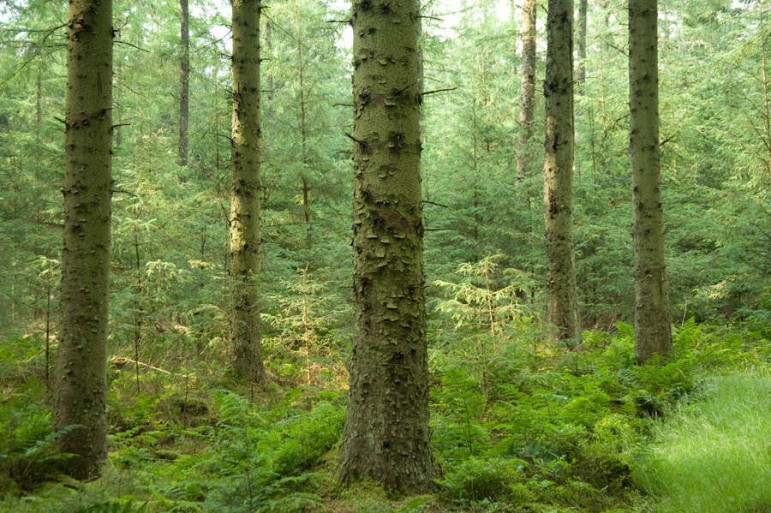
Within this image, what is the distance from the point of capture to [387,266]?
12.5 ft

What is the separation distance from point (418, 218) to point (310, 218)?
995cm

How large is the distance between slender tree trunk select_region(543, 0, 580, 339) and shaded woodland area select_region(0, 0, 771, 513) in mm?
50

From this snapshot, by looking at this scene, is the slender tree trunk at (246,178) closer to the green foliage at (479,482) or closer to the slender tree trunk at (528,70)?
the green foliage at (479,482)

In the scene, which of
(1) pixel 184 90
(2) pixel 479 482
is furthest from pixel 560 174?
(1) pixel 184 90

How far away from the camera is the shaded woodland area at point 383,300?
151 inches

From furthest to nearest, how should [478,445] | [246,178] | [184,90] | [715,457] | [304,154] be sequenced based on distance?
[184,90], [304,154], [246,178], [478,445], [715,457]

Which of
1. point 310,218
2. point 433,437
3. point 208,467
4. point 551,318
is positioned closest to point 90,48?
point 208,467

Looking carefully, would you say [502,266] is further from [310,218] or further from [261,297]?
[261,297]

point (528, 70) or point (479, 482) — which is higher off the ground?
point (528, 70)

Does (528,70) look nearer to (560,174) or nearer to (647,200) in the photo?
(560,174)

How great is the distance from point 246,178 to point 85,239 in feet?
12.1

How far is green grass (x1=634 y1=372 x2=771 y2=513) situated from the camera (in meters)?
3.44

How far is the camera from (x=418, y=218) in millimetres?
3980

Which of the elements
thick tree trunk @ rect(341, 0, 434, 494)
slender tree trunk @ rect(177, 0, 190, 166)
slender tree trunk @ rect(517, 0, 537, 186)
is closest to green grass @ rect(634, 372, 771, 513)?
thick tree trunk @ rect(341, 0, 434, 494)
